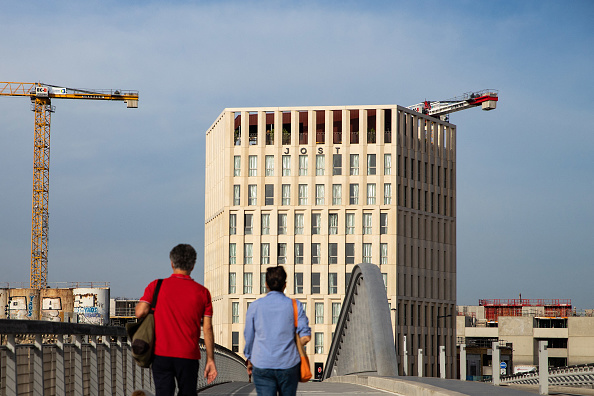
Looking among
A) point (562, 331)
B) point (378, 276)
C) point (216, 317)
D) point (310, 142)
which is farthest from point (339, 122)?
point (378, 276)

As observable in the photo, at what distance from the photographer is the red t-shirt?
8.06 meters

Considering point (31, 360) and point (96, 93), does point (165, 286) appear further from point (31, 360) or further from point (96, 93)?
point (96, 93)

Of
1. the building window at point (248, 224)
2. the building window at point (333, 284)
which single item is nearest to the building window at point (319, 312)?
the building window at point (333, 284)

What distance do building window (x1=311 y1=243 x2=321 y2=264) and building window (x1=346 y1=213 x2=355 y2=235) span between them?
340 cm

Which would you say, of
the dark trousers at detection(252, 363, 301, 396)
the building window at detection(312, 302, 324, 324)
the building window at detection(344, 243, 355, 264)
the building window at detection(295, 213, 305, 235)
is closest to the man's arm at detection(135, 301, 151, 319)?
the dark trousers at detection(252, 363, 301, 396)

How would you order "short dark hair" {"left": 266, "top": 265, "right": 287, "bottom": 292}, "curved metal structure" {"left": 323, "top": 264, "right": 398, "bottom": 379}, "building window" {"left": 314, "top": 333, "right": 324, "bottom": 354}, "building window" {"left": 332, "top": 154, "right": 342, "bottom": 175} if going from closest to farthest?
"short dark hair" {"left": 266, "top": 265, "right": 287, "bottom": 292}
"curved metal structure" {"left": 323, "top": 264, "right": 398, "bottom": 379}
"building window" {"left": 314, "top": 333, "right": 324, "bottom": 354}
"building window" {"left": 332, "top": 154, "right": 342, "bottom": 175}

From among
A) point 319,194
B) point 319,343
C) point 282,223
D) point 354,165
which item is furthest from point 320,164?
point 319,343

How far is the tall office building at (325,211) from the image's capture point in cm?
9756

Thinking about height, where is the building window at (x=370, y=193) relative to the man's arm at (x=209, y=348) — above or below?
above

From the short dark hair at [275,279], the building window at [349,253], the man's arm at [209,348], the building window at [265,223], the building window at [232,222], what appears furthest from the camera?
the building window at [232,222]

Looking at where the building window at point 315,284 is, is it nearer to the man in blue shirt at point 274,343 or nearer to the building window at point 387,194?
the building window at point 387,194

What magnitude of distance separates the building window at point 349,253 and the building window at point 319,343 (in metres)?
7.96

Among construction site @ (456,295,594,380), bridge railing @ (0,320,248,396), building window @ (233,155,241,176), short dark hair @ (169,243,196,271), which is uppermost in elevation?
building window @ (233,155,241,176)

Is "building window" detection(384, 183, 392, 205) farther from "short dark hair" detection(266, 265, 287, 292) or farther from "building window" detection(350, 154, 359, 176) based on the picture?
"short dark hair" detection(266, 265, 287, 292)
